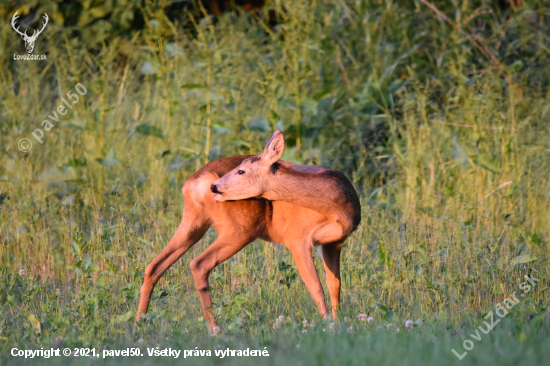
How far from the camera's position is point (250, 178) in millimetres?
4695

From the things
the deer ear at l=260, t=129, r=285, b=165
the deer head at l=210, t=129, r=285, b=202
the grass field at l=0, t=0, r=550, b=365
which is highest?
the deer ear at l=260, t=129, r=285, b=165

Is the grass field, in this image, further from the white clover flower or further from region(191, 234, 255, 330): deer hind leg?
region(191, 234, 255, 330): deer hind leg

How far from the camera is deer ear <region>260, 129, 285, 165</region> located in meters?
4.63

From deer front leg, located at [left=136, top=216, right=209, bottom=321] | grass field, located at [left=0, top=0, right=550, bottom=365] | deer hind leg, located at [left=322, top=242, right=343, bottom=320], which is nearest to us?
grass field, located at [left=0, top=0, right=550, bottom=365]

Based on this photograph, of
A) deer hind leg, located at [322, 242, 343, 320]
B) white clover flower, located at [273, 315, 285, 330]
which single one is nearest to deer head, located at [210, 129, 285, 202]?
deer hind leg, located at [322, 242, 343, 320]

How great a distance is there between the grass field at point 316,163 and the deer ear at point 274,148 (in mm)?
938

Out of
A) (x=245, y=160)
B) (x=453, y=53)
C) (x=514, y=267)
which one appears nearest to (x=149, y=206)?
(x=245, y=160)

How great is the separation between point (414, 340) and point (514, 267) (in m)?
2.01

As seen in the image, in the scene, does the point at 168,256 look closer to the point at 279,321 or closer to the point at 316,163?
the point at 279,321

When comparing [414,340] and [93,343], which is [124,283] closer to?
[93,343]

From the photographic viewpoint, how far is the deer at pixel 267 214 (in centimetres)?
470

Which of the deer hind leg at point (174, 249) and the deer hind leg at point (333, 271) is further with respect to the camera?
the deer hind leg at point (333, 271)

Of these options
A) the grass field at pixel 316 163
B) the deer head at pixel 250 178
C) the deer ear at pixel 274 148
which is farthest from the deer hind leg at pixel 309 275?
the deer ear at pixel 274 148

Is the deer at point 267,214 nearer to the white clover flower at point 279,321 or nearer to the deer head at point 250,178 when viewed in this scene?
the deer head at point 250,178
